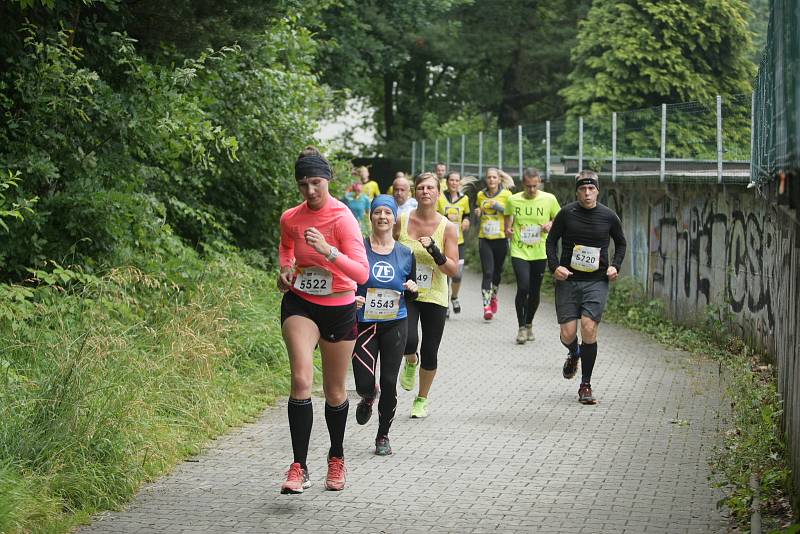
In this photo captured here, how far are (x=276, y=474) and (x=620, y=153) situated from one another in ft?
40.8

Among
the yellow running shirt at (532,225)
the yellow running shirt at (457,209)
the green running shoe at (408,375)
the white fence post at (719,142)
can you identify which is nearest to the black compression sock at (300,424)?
the green running shoe at (408,375)

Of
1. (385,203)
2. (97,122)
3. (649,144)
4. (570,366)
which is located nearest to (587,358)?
(570,366)

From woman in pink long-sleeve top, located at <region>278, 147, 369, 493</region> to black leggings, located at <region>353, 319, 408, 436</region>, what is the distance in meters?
1.25

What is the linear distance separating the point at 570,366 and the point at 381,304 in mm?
3160

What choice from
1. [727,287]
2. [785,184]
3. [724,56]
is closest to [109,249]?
[727,287]

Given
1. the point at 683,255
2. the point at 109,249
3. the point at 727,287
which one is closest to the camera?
the point at 109,249

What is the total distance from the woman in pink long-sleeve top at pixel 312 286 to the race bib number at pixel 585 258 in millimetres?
3931

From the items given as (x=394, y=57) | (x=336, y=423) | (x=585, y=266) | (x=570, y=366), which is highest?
(x=394, y=57)

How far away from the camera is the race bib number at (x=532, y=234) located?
14.6 m

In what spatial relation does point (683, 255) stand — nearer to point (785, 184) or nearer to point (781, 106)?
point (781, 106)

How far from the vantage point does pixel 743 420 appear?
9172mm

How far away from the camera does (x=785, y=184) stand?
4.88 meters

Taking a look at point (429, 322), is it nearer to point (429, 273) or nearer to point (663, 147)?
point (429, 273)

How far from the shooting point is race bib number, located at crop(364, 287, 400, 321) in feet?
28.3
